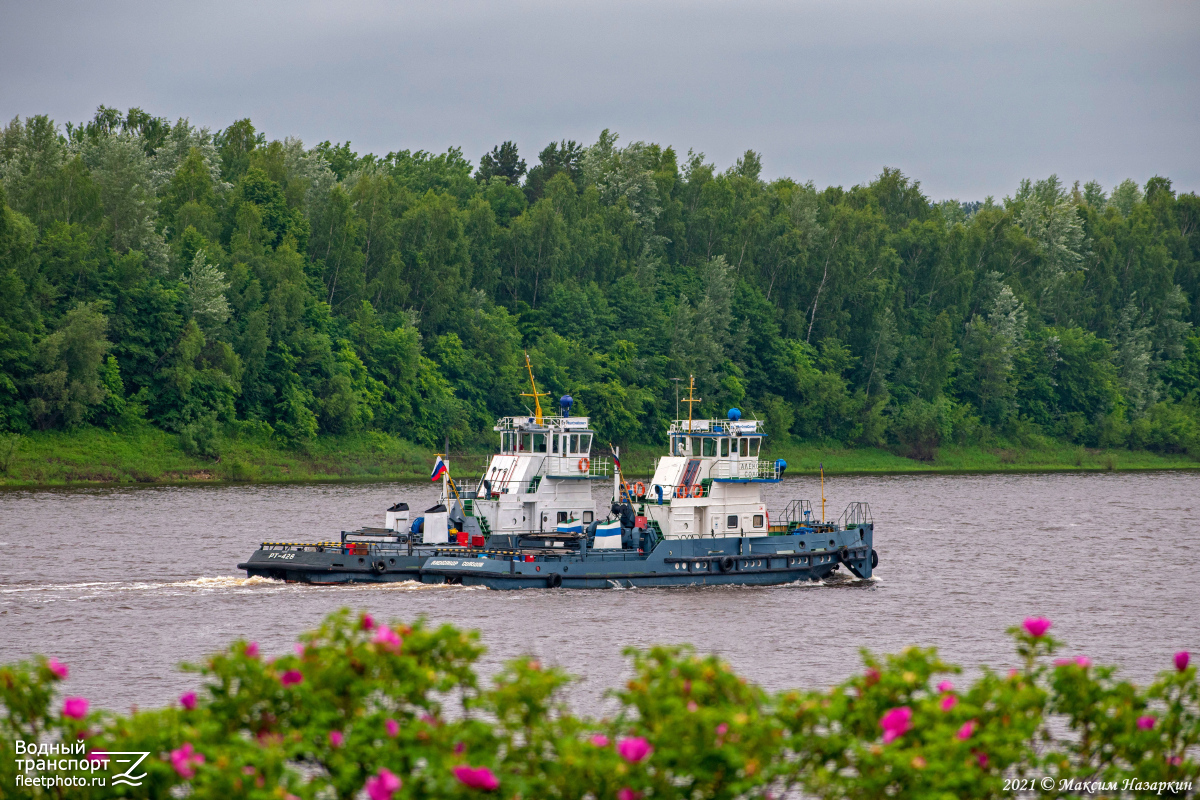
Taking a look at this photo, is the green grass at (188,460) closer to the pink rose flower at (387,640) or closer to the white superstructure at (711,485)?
the white superstructure at (711,485)

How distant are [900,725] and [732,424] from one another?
35217 mm

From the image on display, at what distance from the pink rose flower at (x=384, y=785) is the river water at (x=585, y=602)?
1629cm

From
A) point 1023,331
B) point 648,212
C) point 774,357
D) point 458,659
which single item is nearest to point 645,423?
point 774,357

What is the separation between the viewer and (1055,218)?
13738cm

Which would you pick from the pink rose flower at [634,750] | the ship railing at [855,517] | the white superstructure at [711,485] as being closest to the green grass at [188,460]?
the ship railing at [855,517]

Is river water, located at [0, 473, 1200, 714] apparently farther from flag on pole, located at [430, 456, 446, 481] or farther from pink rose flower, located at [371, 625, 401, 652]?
pink rose flower, located at [371, 625, 401, 652]

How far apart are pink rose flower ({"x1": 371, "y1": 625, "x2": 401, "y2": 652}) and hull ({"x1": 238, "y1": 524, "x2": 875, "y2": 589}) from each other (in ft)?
97.7

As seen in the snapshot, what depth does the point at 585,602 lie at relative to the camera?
41.8 m

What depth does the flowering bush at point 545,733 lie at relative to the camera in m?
12.5

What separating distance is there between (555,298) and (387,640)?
99.8 metres

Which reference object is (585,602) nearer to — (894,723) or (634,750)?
(894,723)

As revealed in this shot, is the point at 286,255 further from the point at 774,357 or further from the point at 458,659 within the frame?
the point at 458,659

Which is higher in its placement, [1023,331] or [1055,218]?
[1055,218]

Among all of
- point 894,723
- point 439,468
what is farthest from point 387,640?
point 439,468
